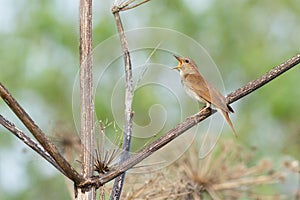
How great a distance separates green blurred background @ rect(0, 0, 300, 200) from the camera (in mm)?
7418

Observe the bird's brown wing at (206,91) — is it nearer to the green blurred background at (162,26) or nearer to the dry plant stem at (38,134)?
the dry plant stem at (38,134)

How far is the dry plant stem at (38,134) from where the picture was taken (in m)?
1.39

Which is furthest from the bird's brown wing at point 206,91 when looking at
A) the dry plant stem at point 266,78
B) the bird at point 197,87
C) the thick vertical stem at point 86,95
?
the thick vertical stem at point 86,95

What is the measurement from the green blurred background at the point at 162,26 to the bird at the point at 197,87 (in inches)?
193

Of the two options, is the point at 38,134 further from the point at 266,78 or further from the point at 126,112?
the point at 266,78

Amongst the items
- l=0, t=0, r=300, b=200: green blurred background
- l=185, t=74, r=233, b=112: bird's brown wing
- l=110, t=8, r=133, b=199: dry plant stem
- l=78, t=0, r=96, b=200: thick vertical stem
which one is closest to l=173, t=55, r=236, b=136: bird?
l=185, t=74, r=233, b=112: bird's brown wing

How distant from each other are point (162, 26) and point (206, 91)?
19.7ft

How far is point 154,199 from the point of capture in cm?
222

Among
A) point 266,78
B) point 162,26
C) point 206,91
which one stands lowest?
point 266,78

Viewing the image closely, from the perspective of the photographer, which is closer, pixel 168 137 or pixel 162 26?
pixel 168 137

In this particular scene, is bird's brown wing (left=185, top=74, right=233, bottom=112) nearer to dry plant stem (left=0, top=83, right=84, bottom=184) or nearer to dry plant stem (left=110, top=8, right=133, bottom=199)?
dry plant stem (left=110, top=8, right=133, bottom=199)

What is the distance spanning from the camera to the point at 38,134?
1.43 metres

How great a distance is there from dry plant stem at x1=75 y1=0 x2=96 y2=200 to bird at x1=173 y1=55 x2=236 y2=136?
14.6 inches

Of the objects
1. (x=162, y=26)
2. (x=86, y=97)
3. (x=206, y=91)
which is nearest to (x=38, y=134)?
(x=86, y=97)
